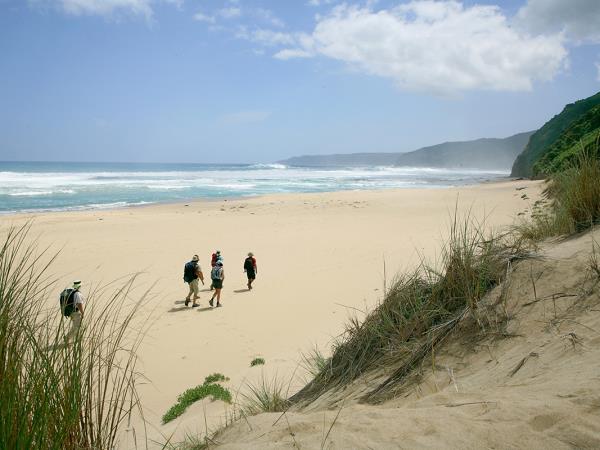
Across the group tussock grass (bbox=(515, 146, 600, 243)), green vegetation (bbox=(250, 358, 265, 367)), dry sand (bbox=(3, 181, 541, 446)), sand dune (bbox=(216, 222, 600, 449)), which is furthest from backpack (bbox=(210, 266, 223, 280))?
tussock grass (bbox=(515, 146, 600, 243))

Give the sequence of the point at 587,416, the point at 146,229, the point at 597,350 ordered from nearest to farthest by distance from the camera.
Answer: the point at 587,416 < the point at 597,350 < the point at 146,229

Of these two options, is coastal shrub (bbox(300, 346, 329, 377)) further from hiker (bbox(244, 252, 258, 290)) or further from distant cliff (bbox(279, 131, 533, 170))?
distant cliff (bbox(279, 131, 533, 170))

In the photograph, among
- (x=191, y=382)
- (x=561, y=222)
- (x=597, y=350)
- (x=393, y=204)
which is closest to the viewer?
(x=597, y=350)

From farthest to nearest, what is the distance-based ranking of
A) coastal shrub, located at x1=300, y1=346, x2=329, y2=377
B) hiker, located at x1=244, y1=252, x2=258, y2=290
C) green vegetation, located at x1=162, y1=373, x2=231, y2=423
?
hiker, located at x1=244, y1=252, x2=258, y2=290 → green vegetation, located at x1=162, y1=373, x2=231, y2=423 → coastal shrub, located at x1=300, y1=346, x2=329, y2=377

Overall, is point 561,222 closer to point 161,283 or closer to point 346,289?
point 346,289

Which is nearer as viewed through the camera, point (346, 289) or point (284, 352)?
point (284, 352)

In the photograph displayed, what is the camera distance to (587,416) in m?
1.79

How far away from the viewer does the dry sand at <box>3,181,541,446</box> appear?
667 cm

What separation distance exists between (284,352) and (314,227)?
454 inches

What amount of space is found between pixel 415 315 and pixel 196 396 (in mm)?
3418

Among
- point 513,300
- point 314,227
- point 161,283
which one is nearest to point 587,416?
point 513,300

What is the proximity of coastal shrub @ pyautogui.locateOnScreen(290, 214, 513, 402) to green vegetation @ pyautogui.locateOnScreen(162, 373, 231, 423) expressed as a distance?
1973mm

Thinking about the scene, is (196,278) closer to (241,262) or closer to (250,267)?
Result: (250,267)

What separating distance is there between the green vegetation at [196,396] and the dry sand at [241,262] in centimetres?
14
